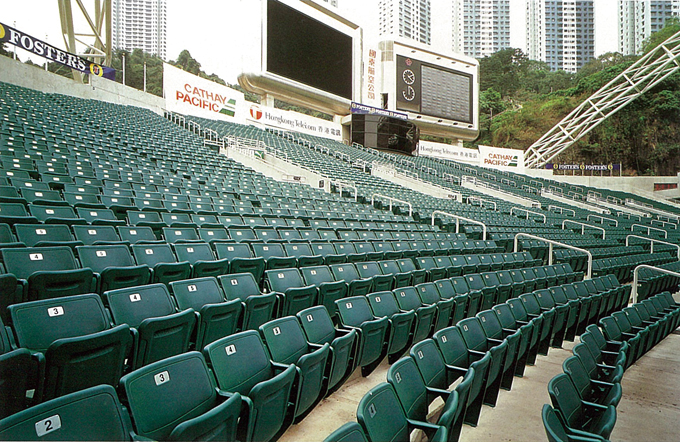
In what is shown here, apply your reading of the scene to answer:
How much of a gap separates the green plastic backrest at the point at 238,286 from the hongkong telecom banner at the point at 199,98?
15.9 meters

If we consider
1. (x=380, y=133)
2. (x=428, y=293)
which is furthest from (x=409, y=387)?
(x=380, y=133)

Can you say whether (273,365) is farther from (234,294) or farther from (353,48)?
(353,48)

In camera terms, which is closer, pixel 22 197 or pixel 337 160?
pixel 22 197

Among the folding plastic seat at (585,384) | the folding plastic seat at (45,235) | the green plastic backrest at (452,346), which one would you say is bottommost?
the folding plastic seat at (585,384)

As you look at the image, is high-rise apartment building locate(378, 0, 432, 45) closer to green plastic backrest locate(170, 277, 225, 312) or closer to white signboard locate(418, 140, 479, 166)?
white signboard locate(418, 140, 479, 166)

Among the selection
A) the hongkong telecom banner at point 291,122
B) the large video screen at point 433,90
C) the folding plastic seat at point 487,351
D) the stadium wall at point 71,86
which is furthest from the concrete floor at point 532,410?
the large video screen at point 433,90

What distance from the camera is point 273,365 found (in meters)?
2.13

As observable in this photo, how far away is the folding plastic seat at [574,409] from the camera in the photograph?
79.5 inches

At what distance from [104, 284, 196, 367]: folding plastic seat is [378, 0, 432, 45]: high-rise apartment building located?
1516 centimetres

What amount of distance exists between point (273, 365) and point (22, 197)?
13.8 feet

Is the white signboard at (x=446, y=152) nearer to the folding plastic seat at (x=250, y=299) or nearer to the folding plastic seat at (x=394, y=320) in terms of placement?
the folding plastic seat at (x=394, y=320)

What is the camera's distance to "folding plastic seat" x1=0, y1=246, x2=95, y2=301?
258cm

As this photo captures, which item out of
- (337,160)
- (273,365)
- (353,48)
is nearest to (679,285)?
(273,365)

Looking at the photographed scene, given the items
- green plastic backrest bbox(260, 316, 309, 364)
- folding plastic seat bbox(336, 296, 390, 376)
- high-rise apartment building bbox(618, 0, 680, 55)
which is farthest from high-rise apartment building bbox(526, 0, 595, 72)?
green plastic backrest bbox(260, 316, 309, 364)
